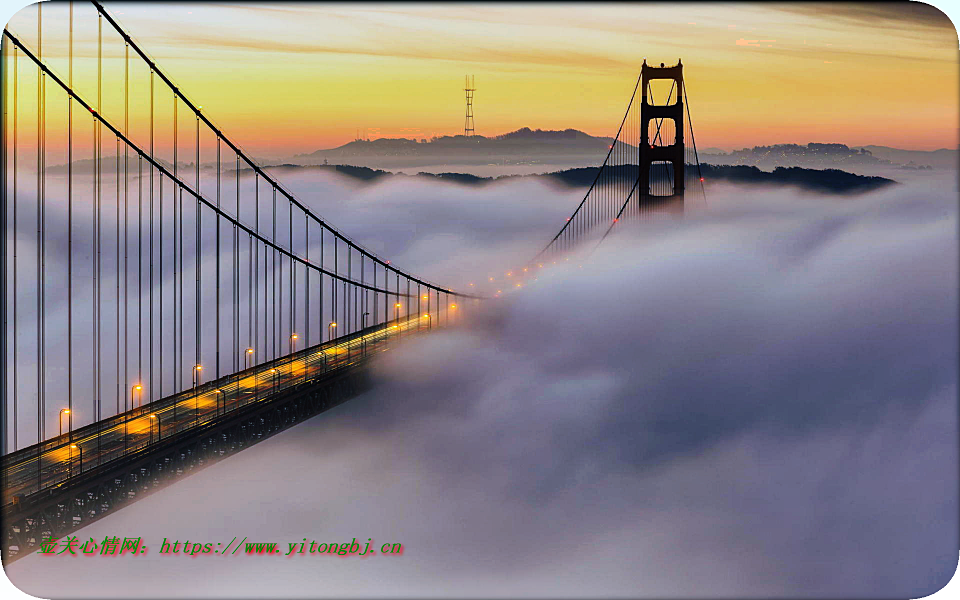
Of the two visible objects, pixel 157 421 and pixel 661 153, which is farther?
pixel 661 153

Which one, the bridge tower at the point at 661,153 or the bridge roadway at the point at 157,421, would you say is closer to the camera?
the bridge roadway at the point at 157,421

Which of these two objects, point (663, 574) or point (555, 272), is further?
point (555, 272)

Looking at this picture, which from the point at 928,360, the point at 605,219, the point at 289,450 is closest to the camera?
the point at 928,360

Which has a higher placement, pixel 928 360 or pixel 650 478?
pixel 928 360

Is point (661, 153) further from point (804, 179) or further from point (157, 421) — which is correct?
point (157, 421)

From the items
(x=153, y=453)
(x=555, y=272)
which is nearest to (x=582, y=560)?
(x=153, y=453)

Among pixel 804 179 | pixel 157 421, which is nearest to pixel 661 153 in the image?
pixel 804 179

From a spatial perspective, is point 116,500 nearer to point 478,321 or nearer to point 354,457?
point 354,457

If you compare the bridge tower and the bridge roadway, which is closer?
the bridge roadway
